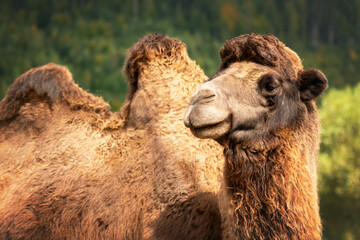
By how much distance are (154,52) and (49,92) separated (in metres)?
0.97

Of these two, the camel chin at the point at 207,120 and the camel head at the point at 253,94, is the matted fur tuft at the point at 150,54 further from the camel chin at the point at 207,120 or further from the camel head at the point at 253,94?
the camel chin at the point at 207,120

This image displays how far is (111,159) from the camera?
405 cm

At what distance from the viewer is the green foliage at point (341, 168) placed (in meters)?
22.7

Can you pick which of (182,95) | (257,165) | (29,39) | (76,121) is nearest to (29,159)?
(76,121)

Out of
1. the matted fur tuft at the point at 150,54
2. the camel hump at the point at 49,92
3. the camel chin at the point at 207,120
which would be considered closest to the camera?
the camel chin at the point at 207,120

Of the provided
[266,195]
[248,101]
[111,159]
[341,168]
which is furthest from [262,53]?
[341,168]

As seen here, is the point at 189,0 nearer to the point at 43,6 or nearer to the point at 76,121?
the point at 43,6

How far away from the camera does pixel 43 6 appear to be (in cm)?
3334

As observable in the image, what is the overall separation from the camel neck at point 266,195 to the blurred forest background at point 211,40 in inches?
776

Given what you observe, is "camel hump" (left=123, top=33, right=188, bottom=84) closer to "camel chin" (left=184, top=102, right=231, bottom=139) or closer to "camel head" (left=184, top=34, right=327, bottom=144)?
"camel head" (left=184, top=34, right=327, bottom=144)

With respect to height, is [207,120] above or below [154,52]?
below

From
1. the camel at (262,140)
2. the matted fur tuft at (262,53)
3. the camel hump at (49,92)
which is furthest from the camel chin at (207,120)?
the camel hump at (49,92)

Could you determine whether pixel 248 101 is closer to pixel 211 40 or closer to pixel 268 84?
pixel 268 84

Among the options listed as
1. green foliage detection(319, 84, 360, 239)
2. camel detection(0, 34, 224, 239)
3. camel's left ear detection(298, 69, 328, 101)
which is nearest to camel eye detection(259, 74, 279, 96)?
camel's left ear detection(298, 69, 328, 101)
